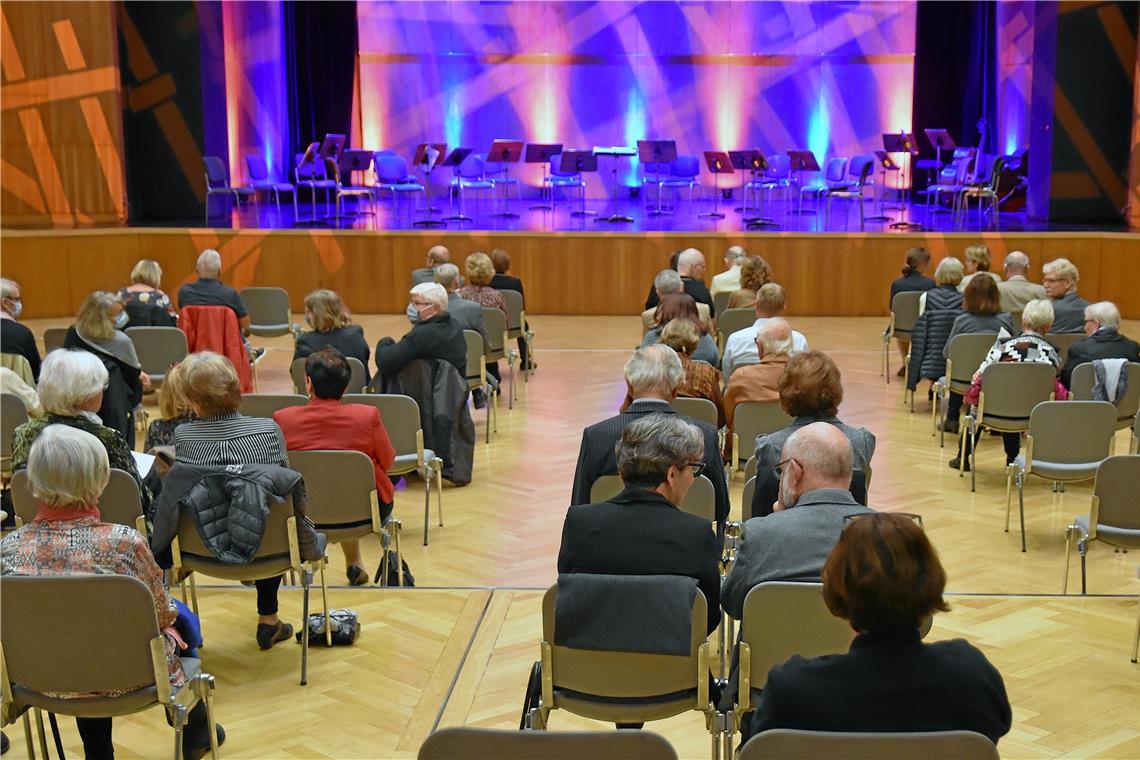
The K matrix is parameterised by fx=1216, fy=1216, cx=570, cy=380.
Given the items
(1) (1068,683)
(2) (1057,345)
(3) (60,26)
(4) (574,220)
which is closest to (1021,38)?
(4) (574,220)

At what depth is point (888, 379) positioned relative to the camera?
9711 millimetres

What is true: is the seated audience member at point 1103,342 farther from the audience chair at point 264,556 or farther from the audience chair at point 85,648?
the audience chair at point 85,648

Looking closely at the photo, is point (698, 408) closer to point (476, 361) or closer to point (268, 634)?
point (268, 634)

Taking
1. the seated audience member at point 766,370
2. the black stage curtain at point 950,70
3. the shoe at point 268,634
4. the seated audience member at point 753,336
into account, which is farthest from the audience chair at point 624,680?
the black stage curtain at point 950,70

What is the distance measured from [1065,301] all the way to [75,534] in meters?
6.59

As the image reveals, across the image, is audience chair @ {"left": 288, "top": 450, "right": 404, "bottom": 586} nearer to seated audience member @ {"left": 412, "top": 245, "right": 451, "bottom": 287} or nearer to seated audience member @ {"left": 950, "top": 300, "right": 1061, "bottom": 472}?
seated audience member @ {"left": 950, "top": 300, "right": 1061, "bottom": 472}

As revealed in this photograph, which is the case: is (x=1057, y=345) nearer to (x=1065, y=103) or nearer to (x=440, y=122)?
(x=1065, y=103)

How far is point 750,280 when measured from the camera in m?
8.62

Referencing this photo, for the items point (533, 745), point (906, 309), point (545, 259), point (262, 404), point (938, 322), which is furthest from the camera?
point (545, 259)

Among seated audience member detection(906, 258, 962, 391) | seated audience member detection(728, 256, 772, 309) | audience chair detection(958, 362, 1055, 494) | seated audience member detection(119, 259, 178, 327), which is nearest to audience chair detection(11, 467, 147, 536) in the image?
seated audience member detection(119, 259, 178, 327)

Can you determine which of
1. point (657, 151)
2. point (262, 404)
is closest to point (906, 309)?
point (262, 404)

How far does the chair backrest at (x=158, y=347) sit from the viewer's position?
7.88 meters

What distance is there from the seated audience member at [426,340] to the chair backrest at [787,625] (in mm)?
3833

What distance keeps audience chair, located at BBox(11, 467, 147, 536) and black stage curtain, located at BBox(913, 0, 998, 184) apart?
604 inches
